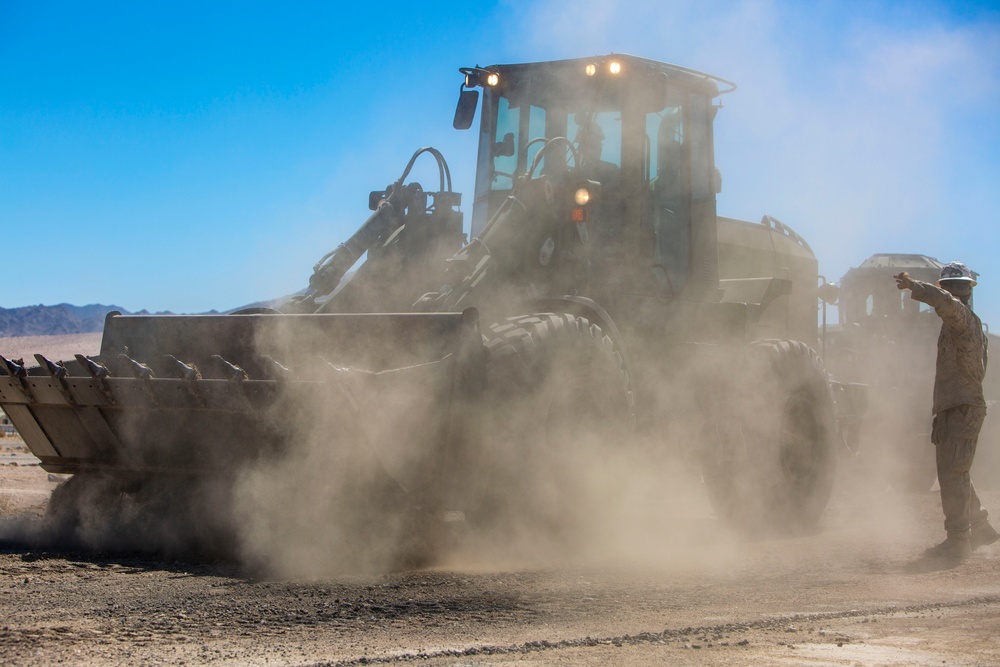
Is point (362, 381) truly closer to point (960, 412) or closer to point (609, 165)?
point (609, 165)

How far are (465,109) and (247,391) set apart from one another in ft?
13.1

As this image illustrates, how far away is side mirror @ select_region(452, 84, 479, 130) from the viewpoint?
32.2 feet

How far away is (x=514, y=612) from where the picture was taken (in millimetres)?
5586

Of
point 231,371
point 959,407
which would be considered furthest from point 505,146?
point 959,407

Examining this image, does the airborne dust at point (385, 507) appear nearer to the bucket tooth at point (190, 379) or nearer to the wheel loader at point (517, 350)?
→ the wheel loader at point (517, 350)

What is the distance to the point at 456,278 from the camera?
8.23 m

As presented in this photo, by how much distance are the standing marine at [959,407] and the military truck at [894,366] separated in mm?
3737

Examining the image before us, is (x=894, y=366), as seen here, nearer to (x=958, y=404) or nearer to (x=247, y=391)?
(x=958, y=404)

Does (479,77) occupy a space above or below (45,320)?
below

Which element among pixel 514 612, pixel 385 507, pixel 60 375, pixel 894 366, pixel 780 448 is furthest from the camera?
pixel 894 366

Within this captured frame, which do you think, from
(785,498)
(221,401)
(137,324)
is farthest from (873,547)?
(137,324)

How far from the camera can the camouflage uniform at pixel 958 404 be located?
8680 millimetres

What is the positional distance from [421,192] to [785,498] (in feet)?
14.4

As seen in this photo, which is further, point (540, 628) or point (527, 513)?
point (527, 513)
